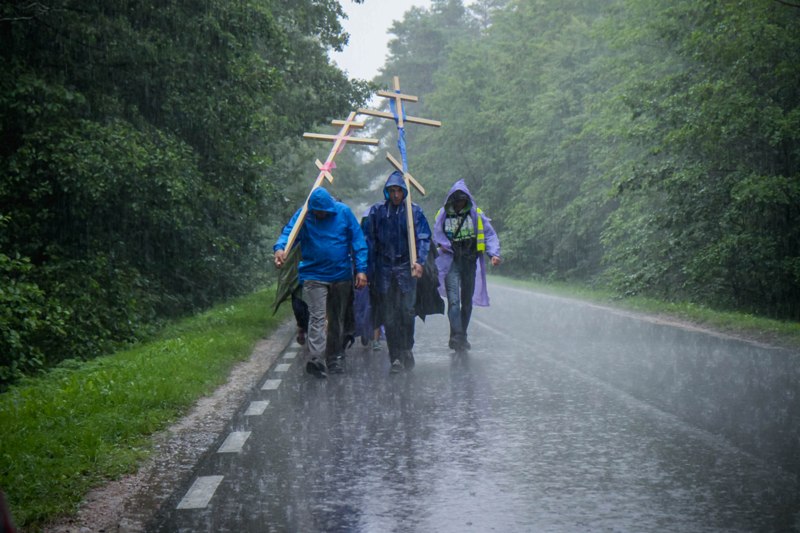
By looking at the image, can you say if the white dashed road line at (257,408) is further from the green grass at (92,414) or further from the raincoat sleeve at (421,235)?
the raincoat sleeve at (421,235)

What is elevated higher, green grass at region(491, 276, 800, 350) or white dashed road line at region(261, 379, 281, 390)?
green grass at region(491, 276, 800, 350)

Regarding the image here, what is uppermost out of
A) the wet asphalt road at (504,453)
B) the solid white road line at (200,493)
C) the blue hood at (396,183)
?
the blue hood at (396,183)

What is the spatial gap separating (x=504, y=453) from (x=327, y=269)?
457 cm

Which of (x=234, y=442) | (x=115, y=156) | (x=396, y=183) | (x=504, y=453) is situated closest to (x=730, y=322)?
(x=396, y=183)

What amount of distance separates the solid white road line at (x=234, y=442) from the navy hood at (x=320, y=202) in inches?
145

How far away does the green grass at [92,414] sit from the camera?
5695mm

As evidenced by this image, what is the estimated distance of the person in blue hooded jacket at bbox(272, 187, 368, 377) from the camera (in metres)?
10.6

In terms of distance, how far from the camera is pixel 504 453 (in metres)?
6.64

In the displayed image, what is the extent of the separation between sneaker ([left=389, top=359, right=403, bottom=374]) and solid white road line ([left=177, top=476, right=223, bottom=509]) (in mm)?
4808

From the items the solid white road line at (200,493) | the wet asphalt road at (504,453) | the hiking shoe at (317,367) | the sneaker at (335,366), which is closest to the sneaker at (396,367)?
the wet asphalt road at (504,453)

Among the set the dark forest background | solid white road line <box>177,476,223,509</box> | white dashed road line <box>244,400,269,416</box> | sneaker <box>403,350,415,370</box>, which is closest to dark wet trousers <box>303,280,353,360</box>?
sneaker <box>403,350,415,370</box>

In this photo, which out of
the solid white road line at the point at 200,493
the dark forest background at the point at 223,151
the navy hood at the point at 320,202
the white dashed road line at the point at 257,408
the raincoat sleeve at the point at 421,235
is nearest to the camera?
the solid white road line at the point at 200,493

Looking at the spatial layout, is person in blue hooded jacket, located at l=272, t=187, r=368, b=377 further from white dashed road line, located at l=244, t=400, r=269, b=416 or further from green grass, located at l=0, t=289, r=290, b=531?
white dashed road line, located at l=244, t=400, r=269, b=416

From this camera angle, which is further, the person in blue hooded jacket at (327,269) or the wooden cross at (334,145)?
the wooden cross at (334,145)
